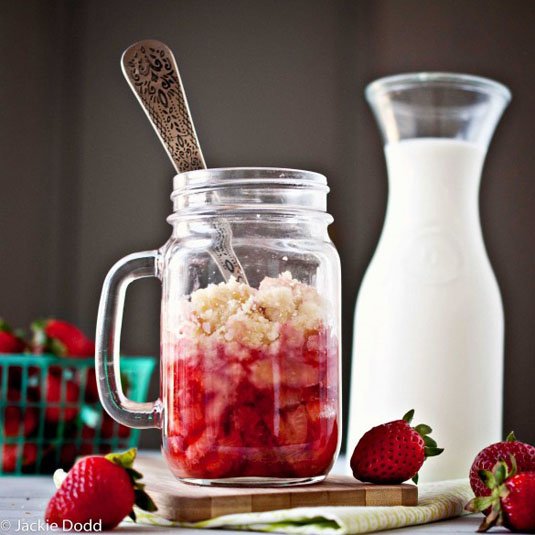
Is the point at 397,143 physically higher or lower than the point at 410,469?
higher

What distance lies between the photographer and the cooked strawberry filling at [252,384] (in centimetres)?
95

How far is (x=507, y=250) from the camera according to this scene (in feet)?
6.76

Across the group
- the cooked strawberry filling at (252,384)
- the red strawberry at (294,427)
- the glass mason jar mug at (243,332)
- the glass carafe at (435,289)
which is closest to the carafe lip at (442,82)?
the glass carafe at (435,289)

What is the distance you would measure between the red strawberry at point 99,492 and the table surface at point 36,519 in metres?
0.02

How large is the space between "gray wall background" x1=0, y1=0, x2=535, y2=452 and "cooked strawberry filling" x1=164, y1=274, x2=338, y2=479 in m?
1.24

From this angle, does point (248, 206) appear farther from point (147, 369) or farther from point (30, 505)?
point (147, 369)

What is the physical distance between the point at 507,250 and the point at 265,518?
4.38 feet

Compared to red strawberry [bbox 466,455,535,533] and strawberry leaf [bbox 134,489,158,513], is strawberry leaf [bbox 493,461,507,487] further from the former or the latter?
strawberry leaf [bbox 134,489,158,513]

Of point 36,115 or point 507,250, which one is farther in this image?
point 36,115

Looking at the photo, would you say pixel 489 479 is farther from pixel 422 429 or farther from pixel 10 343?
pixel 10 343

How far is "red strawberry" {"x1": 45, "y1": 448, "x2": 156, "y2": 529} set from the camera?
855 mm

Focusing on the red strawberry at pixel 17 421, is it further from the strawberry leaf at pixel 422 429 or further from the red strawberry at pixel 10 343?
the strawberry leaf at pixel 422 429

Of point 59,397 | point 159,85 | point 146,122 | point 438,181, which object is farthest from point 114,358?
point 146,122

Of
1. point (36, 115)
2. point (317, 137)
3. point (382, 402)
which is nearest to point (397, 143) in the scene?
point (382, 402)
